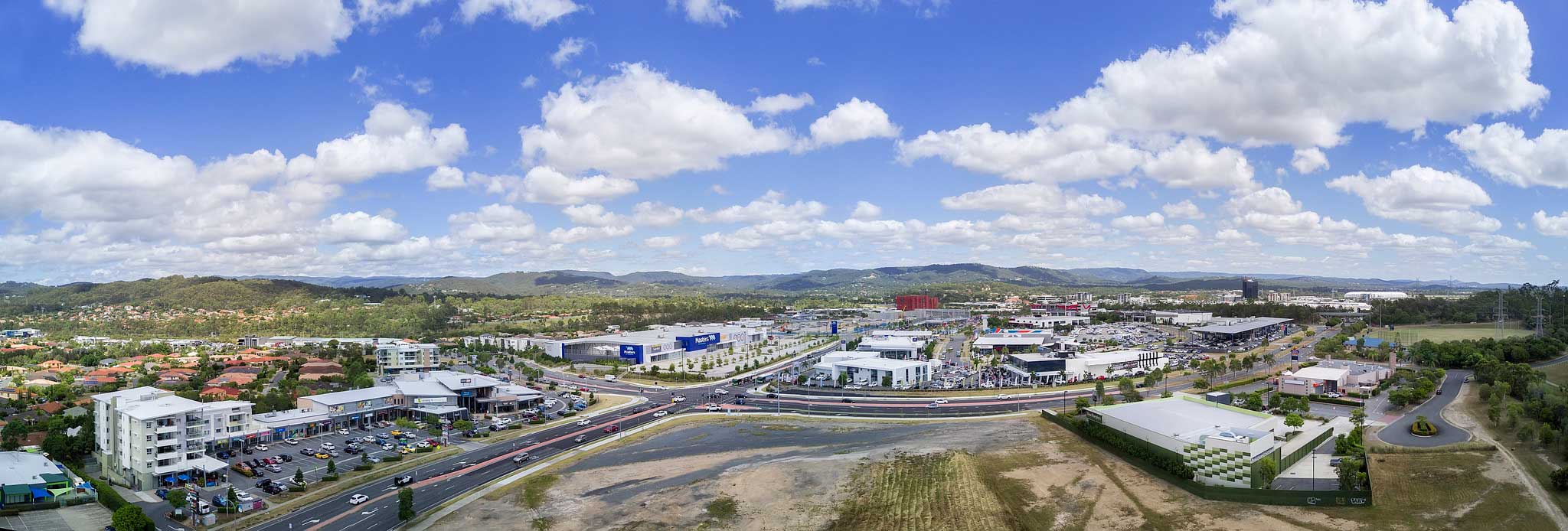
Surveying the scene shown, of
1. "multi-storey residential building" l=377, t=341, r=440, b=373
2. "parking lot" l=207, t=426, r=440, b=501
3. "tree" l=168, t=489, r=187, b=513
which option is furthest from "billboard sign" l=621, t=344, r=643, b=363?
"tree" l=168, t=489, r=187, b=513

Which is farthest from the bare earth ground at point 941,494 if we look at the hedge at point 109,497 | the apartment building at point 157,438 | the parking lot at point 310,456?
the apartment building at point 157,438

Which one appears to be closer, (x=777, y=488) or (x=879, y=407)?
(x=777, y=488)

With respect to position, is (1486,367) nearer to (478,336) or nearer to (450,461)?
(450,461)

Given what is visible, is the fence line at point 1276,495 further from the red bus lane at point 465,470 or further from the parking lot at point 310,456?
the parking lot at point 310,456

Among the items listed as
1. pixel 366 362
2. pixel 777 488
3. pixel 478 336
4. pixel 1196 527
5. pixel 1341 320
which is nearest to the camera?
pixel 1196 527

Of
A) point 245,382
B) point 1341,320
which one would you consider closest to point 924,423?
point 245,382

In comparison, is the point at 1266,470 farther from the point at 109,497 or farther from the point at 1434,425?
the point at 109,497

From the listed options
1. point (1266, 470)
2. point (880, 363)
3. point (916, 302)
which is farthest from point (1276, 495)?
point (916, 302)
